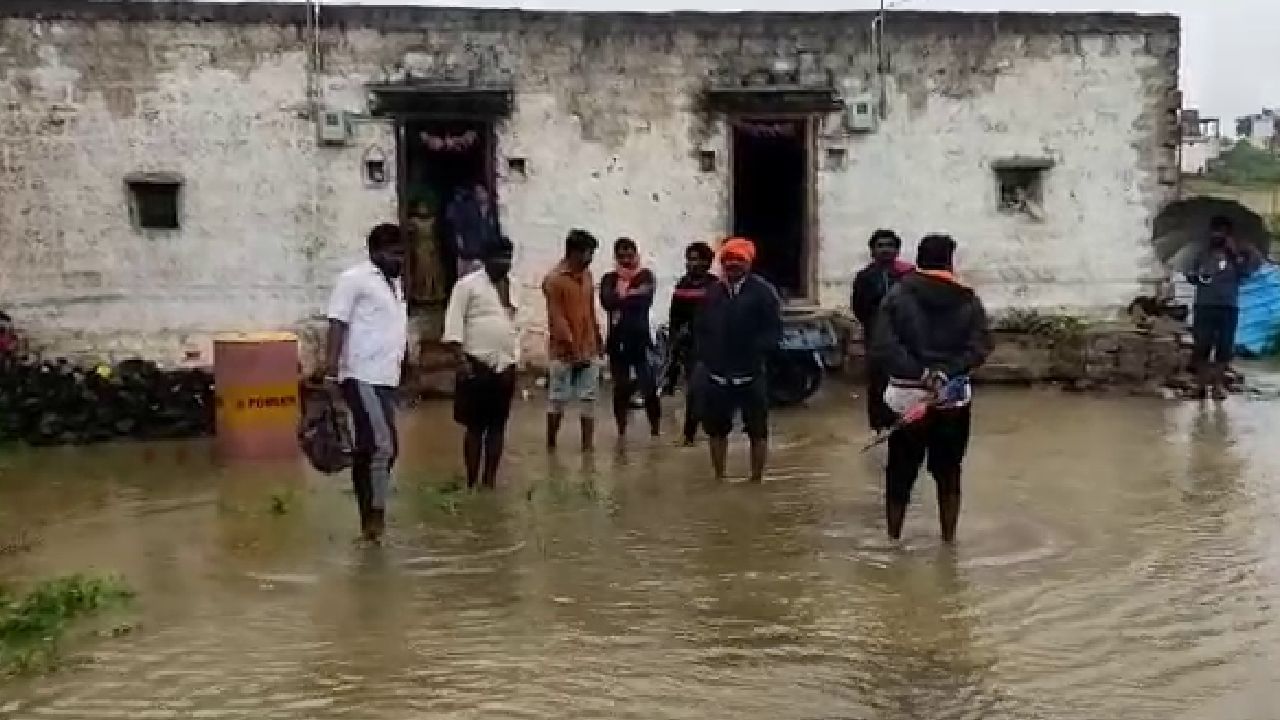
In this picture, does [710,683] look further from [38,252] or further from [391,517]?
[38,252]

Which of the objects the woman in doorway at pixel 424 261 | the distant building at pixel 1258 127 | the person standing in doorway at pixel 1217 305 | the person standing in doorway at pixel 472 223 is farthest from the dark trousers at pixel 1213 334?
the distant building at pixel 1258 127

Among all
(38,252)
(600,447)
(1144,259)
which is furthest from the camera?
(1144,259)

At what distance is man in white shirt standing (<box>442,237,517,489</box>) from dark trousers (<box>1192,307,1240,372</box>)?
7.38 meters

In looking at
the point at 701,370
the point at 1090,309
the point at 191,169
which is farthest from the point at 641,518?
Result: the point at 1090,309

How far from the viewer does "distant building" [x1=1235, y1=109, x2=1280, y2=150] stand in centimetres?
6531

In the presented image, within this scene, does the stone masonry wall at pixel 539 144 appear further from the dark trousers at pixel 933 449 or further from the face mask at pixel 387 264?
the dark trousers at pixel 933 449

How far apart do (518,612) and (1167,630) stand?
2.66 m

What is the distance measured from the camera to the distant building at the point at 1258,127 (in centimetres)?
6531

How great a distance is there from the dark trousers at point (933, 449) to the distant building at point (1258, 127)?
59501mm

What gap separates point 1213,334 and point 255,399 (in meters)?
8.06

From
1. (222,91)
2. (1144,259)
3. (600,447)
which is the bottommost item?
(600,447)

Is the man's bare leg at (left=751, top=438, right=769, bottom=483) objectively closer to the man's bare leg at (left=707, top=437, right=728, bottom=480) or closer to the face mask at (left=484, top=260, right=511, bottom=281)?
the man's bare leg at (left=707, top=437, right=728, bottom=480)

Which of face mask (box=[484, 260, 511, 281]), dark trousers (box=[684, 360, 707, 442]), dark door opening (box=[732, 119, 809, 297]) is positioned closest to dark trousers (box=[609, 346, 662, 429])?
dark trousers (box=[684, 360, 707, 442])

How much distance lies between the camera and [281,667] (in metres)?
6.49
